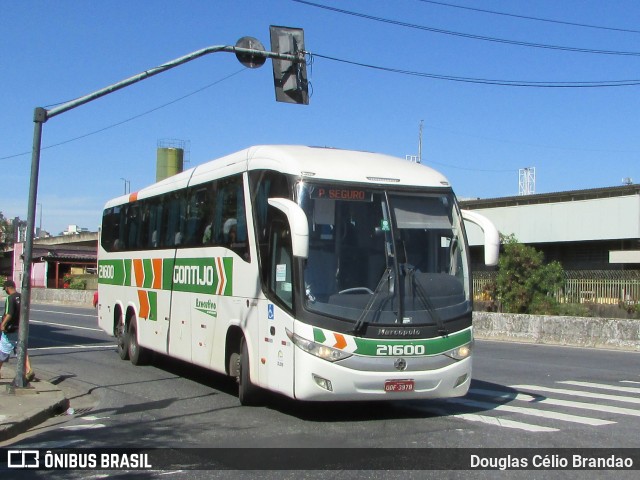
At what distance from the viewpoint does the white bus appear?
983 centimetres

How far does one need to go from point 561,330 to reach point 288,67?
559 inches

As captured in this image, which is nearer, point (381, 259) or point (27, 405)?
point (381, 259)

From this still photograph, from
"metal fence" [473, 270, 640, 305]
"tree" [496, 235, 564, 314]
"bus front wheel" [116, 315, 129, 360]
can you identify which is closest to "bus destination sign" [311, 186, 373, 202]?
"bus front wheel" [116, 315, 129, 360]

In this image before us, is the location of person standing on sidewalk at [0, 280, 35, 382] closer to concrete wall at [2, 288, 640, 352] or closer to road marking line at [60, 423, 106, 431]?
road marking line at [60, 423, 106, 431]

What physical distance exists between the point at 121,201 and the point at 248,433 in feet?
33.9

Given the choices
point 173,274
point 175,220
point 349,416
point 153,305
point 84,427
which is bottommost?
point 84,427

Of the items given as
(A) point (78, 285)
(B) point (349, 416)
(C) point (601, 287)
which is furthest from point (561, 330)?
(A) point (78, 285)

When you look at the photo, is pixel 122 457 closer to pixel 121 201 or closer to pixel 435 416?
pixel 435 416

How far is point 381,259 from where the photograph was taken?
10156 mm

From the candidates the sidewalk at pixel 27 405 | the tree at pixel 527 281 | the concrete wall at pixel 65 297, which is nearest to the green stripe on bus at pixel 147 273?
the sidewalk at pixel 27 405

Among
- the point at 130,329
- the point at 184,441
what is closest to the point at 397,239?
the point at 184,441

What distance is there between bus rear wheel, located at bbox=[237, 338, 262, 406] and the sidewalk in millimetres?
2740

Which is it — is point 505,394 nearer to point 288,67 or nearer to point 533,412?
point 533,412

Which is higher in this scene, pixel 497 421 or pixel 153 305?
pixel 153 305
